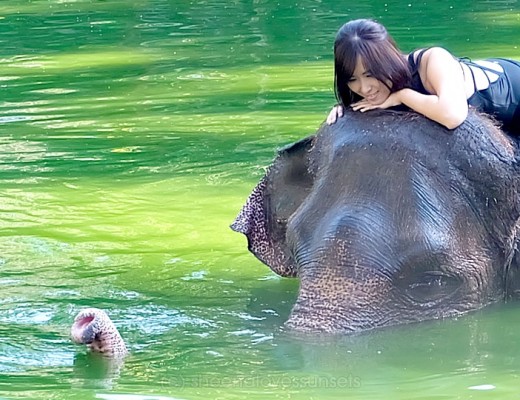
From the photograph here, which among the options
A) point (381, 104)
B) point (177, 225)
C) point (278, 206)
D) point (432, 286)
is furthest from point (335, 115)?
point (177, 225)

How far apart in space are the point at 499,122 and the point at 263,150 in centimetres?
408

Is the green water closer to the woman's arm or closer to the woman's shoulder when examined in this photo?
the woman's arm

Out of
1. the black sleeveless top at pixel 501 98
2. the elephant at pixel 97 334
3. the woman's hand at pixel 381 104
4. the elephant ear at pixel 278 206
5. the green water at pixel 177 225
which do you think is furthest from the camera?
the elephant ear at pixel 278 206

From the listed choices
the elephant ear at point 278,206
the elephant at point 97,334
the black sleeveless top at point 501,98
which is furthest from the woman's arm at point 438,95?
the elephant at point 97,334

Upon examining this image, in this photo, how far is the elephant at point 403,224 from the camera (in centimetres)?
609

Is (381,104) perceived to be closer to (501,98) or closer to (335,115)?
(335,115)

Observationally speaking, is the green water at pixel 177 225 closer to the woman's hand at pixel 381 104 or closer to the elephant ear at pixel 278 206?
the elephant ear at pixel 278 206

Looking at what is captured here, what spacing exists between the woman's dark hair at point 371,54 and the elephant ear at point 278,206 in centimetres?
56

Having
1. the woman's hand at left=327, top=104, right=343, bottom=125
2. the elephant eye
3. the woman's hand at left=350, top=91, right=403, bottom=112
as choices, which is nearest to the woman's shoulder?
the woman's hand at left=350, top=91, right=403, bottom=112

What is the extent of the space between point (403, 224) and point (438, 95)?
598mm

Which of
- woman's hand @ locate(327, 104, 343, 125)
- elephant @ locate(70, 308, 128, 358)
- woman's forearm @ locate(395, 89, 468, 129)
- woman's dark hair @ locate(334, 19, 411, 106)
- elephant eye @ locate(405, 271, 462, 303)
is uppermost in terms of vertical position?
woman's dark hair @ locate(334, 19, 411, 106)

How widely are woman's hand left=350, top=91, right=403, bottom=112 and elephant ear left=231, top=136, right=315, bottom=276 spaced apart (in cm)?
39

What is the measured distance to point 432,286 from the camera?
6234 mm

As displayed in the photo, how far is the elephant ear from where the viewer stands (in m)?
7.00
